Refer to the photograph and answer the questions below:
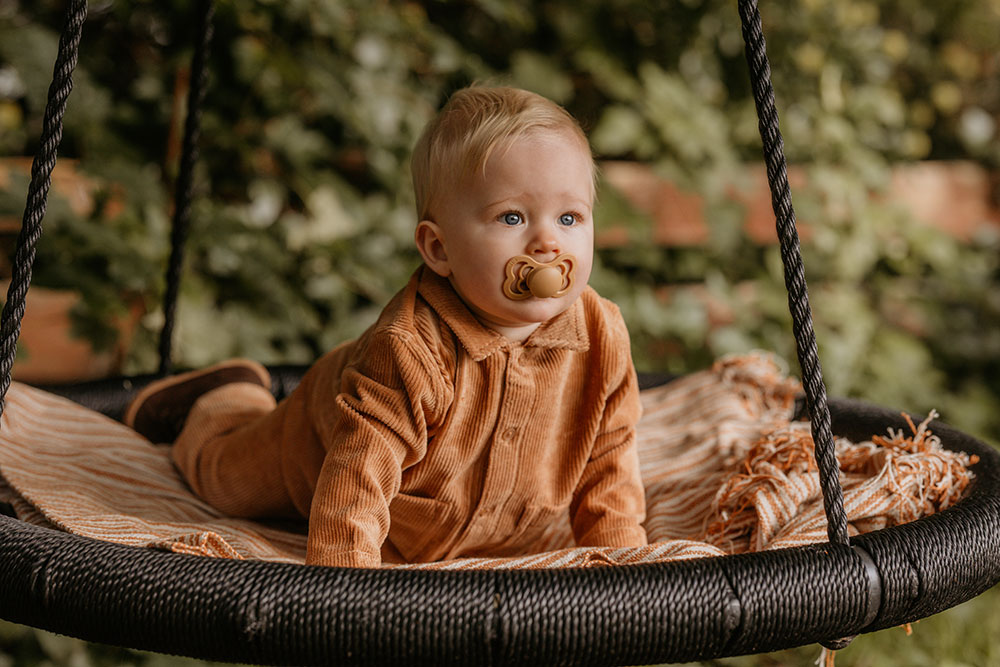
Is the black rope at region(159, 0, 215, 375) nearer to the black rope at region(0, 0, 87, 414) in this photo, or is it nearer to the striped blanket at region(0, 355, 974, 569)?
the striped blanket at region(0, 355, 974, 569)

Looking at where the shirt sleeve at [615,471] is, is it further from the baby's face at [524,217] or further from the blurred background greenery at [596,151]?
the blurred background greenery at [596,151]

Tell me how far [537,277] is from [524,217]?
0.06 meters

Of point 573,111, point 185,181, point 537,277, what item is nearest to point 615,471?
point 537,277

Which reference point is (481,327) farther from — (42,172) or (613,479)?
(42,172)

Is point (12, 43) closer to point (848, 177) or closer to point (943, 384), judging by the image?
point (848, 177)

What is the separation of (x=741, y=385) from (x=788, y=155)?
4.40ft

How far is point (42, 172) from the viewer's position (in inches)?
32.0

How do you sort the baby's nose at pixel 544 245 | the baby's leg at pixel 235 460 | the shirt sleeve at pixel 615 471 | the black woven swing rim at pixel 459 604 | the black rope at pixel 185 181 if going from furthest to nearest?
the black rope at pixel 185 181
the baby's leg at pixel 235 460
the shirt sleeve at pixel 615 471
the baby's nose at pixel 544 245
the black woven swing rim at pixel 459 604

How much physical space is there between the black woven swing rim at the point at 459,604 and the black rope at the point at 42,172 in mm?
161

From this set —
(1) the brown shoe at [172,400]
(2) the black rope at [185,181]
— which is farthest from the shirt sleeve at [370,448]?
(2) the black rope at [185,181]

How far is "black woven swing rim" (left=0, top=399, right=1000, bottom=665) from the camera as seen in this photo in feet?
2.27

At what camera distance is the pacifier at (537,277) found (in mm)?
902

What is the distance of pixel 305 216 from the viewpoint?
220 centimetres

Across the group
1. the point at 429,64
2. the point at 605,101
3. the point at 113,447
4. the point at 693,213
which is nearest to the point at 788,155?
the point at 693,213
